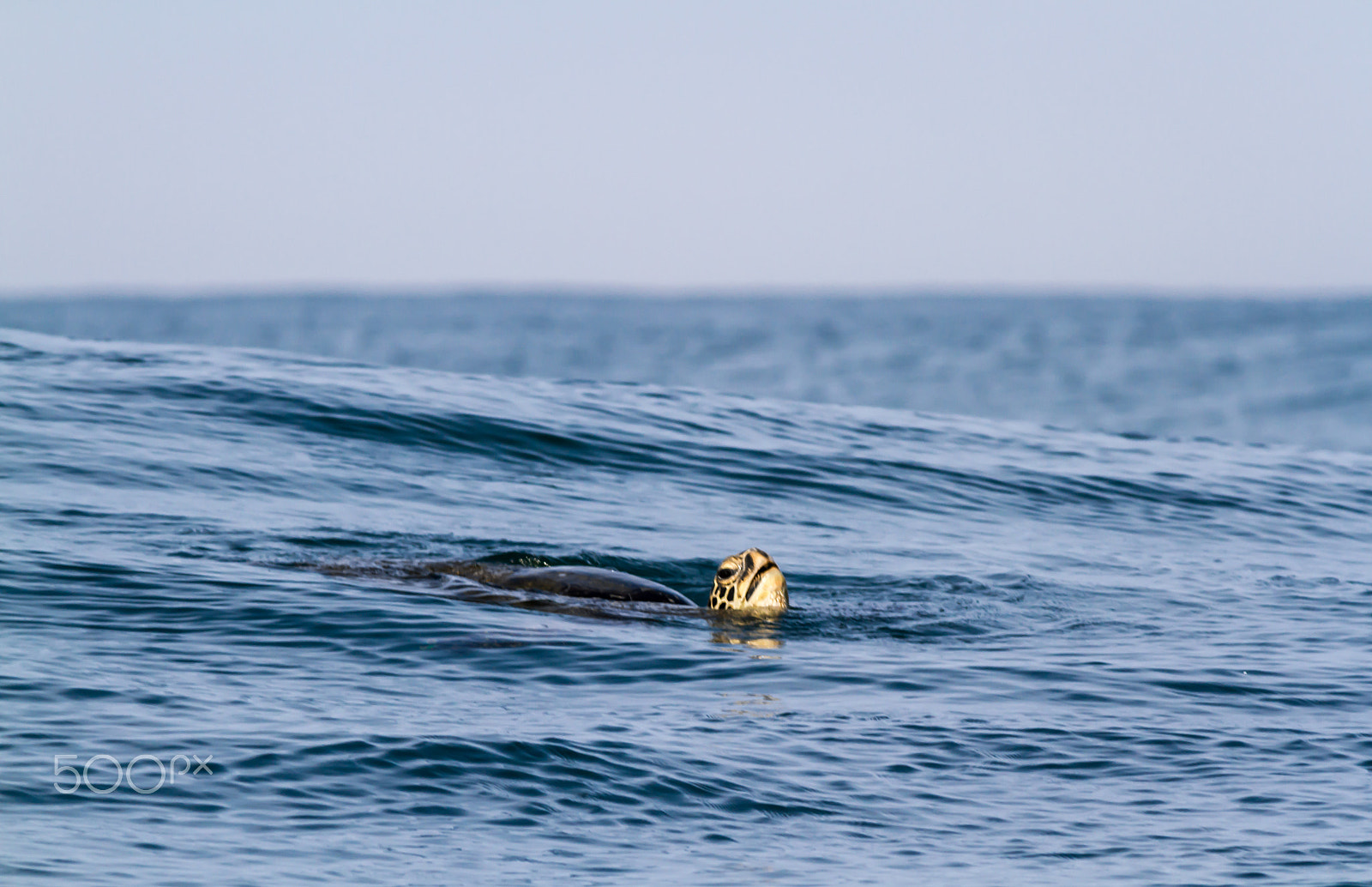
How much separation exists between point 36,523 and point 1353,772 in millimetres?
10488

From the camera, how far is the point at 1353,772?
8.76 m

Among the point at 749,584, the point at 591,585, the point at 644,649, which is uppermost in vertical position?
the point at 749,584

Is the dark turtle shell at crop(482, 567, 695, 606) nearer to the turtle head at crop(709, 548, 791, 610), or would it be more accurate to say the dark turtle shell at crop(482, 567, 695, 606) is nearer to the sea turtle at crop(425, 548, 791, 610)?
the sea turtle at crop(425, 548, 791, 610)

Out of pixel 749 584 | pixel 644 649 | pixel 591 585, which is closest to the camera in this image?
pixel 644 649

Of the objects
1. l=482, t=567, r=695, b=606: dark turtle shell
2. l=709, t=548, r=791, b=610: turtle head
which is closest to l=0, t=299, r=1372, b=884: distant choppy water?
l=709, t=548, r=791, b=610: turtle head

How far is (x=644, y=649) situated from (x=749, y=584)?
1.54 metres

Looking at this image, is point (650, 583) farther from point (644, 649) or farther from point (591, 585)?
point (644, 649)

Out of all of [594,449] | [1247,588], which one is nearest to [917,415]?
[594,449]

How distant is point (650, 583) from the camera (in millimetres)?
12812

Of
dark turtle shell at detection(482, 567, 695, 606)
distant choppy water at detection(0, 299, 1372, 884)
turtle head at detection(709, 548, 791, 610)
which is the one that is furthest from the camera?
dark turtle shell at detection(482, 567, 695, 606)

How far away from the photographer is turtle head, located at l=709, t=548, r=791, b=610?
483 inches

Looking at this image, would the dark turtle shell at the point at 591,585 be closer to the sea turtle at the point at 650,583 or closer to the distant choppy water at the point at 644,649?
the sea turtle at the point at 650,583

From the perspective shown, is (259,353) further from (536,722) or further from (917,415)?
(536,722)

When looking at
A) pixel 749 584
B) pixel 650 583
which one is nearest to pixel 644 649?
pixel 749 584
